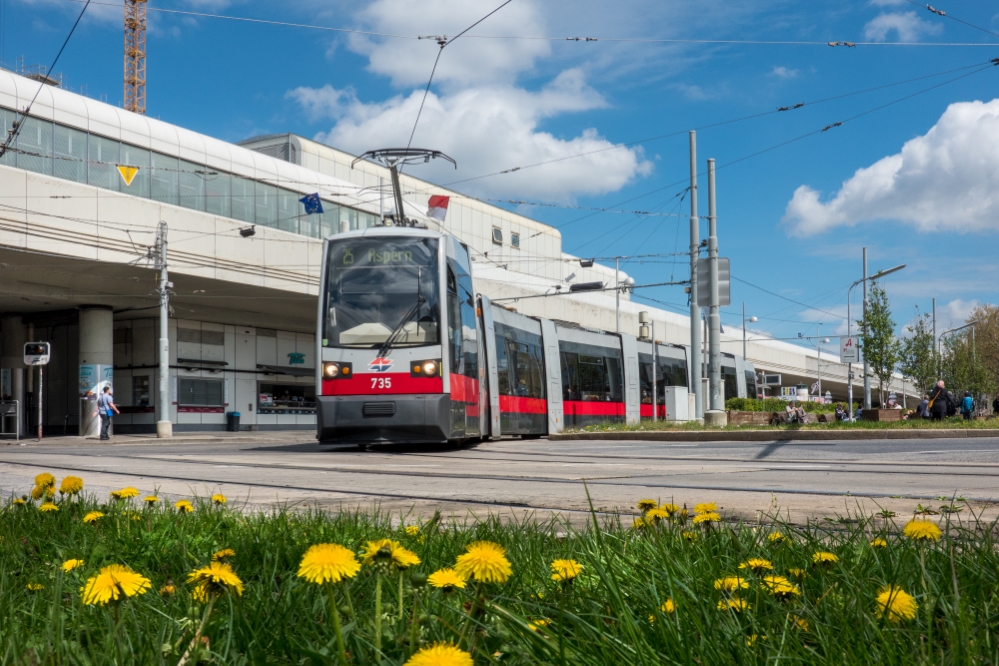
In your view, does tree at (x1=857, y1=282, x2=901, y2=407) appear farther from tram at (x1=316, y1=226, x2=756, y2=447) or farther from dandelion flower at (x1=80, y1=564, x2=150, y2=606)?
dandelion flower at (x1=80, y1=564, x2=150, y2=606)

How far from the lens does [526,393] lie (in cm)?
2325

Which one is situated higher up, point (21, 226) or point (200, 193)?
point (200, 193)

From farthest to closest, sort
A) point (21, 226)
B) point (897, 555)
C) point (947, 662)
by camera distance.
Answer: point (21, 226) < point (897, 555) < point (947, 662)

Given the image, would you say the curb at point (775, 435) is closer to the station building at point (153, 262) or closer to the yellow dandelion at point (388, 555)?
the yellow dandelion at point (388, 555)

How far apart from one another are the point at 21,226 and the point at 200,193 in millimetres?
7793

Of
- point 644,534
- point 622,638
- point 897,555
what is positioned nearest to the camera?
point 622,638

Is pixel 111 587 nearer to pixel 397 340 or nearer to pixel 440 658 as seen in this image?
pixel 440 658

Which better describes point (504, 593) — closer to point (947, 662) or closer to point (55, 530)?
point (947, 662)

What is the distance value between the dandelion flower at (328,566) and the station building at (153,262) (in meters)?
29.1

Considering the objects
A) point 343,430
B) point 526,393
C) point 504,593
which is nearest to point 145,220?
point 526,393

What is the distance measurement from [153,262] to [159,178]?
141 inches

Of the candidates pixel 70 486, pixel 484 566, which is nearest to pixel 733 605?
pixel 484 566

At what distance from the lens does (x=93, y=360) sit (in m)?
34.6

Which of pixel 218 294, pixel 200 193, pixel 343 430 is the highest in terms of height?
pixel 200 193
